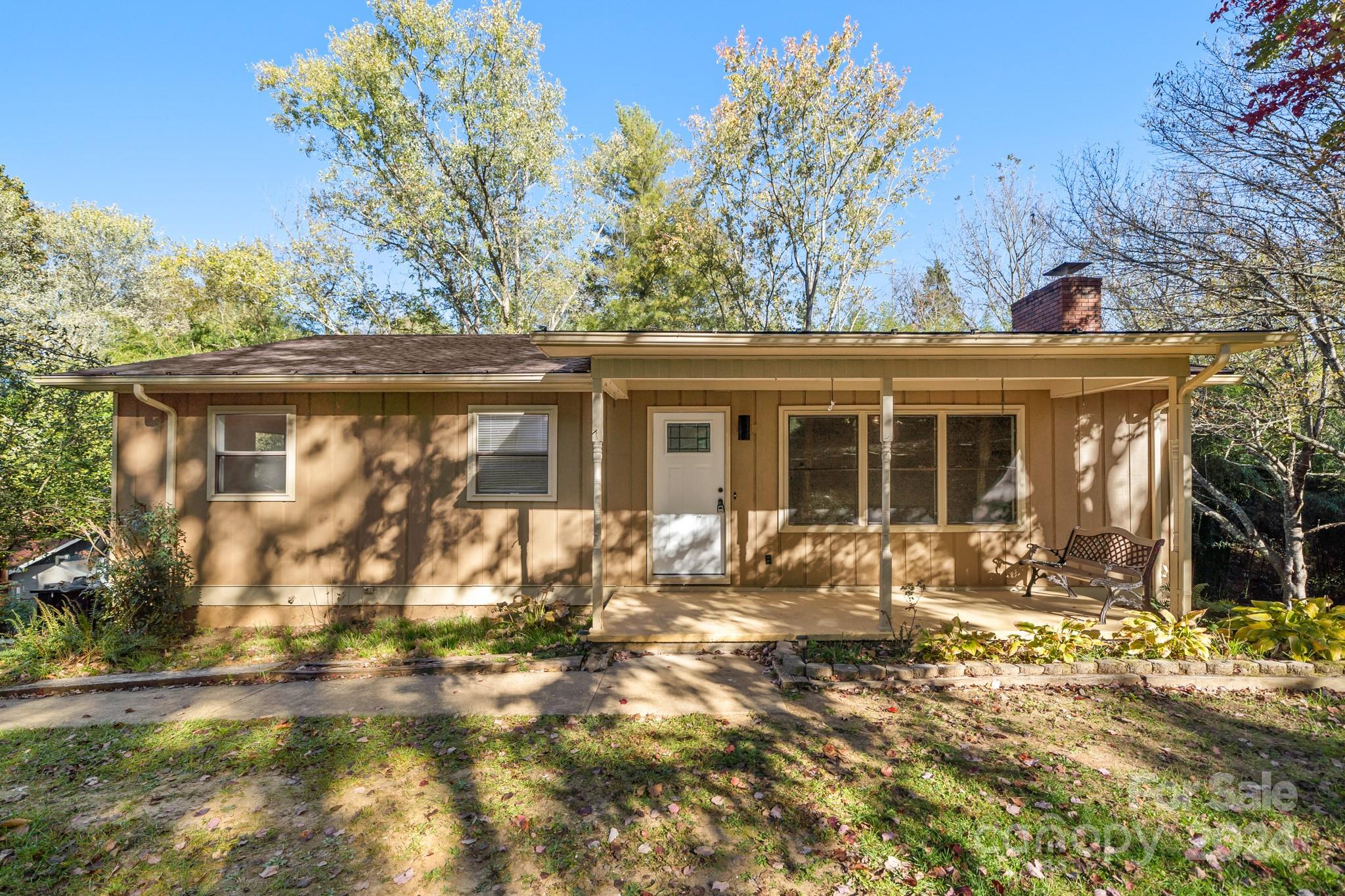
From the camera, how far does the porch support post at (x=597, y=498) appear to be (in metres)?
5.29

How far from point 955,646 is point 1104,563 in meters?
2.32

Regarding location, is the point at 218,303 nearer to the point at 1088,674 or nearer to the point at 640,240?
the point at 640,240

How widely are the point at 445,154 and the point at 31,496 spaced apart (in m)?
12.4

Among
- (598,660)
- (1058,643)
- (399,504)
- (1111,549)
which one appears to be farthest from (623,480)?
(1111,549)

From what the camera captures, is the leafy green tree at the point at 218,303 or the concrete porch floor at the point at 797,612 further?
the leafy green tree at the point at 218,303

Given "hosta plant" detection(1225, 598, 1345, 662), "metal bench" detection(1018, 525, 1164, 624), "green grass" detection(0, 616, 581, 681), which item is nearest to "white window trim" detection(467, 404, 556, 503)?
"green grass" detection(0, 616, 581, 681)

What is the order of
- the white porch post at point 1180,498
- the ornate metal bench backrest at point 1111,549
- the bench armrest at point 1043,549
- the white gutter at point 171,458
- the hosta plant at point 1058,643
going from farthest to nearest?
the white gutter at point 171,458 → the bench armrest at point 1043,549 → the ornate metal bench backrest at point 1111,549 → the white porch post at point 1180,498 → the hosta plant at point 1058,643

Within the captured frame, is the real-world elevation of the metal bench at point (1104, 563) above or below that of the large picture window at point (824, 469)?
below

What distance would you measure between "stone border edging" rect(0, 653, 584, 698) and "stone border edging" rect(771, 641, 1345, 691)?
2149 mm

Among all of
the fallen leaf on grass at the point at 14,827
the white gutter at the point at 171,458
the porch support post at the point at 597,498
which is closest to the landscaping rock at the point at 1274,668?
the porch support post at the point at 597,498

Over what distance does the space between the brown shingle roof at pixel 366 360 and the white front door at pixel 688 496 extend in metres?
1.32

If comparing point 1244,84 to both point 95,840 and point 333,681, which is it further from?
point 95,840

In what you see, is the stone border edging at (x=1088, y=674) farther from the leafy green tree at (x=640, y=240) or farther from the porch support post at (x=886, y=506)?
the leafy green tree at (x=640, y=240)

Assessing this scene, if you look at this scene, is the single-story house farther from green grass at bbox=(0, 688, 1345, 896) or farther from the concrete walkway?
green grass at bbox=(0, 688, 1345, 896)
